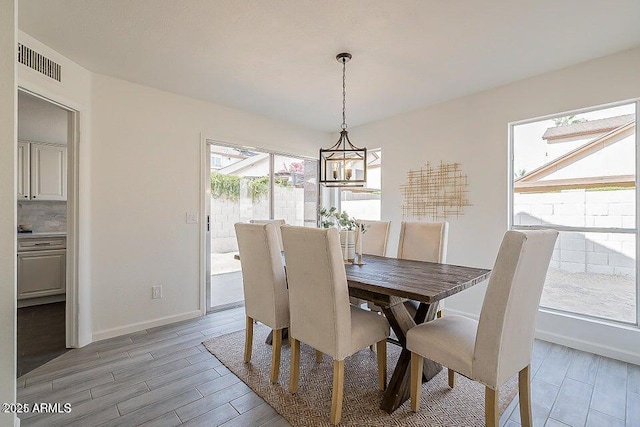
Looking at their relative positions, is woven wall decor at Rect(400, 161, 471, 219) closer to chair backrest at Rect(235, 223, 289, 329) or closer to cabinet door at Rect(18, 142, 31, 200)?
chair backrest at Rect(235, 223, 289, 329)

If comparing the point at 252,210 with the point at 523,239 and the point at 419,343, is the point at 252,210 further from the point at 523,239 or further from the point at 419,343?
the point at 523,239

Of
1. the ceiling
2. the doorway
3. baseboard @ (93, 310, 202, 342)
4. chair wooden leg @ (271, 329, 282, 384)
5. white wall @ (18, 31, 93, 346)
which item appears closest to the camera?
the ceiling

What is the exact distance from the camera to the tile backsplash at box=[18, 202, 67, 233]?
415 cm

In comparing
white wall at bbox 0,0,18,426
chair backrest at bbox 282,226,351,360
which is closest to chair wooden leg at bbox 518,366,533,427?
chair backrest at bbox 282,226,351,360

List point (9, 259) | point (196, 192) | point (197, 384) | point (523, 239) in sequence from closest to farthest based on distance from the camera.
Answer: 1. point (523, 239)
2. point (9, 259)
3. point (197, 384)
4. point (196, 192)

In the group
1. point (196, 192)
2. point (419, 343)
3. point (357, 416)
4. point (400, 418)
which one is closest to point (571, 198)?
point (419, 343)

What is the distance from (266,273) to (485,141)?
2.71 meters

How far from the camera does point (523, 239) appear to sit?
1.35 metres

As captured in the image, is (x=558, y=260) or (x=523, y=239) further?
(x=558, y=260)

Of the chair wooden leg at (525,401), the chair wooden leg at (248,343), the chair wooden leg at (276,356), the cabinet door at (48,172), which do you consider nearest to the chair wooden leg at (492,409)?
the chair wooden leg at (525,401)

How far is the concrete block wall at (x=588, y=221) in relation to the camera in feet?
8.36

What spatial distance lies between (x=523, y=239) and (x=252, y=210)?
3.27 m

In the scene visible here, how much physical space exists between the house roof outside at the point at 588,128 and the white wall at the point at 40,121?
4.84 metres

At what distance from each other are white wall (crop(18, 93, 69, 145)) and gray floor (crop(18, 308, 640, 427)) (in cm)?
248
